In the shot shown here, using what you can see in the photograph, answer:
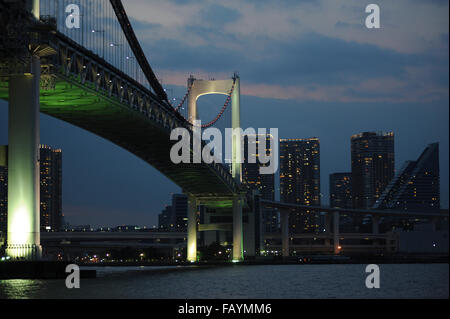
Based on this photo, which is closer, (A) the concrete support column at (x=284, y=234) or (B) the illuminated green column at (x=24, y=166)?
(B) the illuminated green column at (x=24, y=166)

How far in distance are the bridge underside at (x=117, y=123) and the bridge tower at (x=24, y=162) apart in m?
2.47

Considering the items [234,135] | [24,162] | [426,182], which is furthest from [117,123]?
[234,135]

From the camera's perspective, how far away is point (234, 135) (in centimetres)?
8300

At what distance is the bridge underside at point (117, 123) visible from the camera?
40500mm

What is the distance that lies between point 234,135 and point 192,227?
10.1m

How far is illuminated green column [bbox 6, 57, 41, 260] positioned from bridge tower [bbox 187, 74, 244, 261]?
42.9m

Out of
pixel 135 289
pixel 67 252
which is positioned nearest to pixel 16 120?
pixel 135 289

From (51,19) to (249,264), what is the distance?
51.2 m

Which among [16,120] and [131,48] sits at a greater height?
[131,48]

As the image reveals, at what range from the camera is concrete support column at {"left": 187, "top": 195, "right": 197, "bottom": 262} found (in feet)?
260

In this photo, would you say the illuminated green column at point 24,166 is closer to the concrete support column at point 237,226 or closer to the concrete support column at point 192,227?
the concrete support column at point 192,227

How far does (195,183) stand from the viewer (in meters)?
72.1

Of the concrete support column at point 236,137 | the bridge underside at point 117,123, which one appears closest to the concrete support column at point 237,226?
the concrete support column at point 236,137
